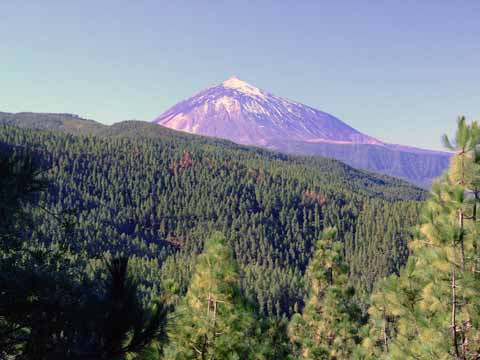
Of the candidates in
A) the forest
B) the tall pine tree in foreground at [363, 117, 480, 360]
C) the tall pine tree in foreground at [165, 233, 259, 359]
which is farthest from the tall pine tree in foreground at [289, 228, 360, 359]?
the tall pine tree in foreground at [363, 117, 480, 360]

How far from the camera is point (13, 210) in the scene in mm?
6707

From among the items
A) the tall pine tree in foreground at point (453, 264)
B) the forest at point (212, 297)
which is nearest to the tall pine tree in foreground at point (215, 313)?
the forest at point (212, 297)

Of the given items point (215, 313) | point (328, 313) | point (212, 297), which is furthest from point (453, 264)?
point (328, 313)

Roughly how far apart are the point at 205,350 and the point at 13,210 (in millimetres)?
9766

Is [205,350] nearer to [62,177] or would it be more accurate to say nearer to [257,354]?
[257,354]

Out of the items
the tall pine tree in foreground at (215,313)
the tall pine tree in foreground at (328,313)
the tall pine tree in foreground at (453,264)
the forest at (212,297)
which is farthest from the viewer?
the tall pine tree in foreground at (328,313)

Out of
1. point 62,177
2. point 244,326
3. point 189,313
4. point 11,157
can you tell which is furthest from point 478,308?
point 62,177

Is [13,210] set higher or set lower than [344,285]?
higher

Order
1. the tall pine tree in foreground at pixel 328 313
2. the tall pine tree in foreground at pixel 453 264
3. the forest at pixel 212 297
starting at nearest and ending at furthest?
the forest at pixel 212 297
the tall pine tree in foreground at pixel 453 264
the tall pine tree in foreground at pixel 328 313

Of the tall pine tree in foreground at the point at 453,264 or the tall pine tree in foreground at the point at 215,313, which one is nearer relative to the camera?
the tall pine tree in foreground at the point at 453,264

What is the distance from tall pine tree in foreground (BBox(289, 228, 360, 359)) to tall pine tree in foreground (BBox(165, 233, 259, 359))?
4979mm

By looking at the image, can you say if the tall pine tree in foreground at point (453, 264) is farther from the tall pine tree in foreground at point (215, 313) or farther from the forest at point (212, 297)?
the tall pine tree in foreground at point (215, 313)

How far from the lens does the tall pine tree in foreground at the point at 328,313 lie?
59.7ft

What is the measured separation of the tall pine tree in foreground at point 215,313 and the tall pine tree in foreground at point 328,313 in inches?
196
